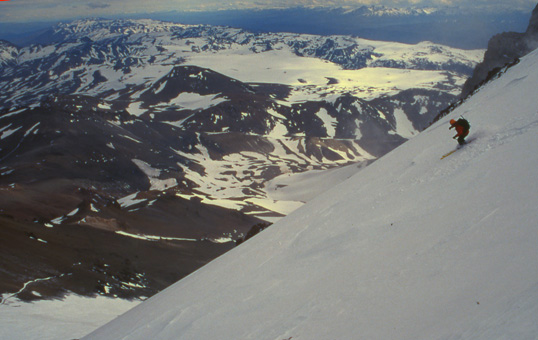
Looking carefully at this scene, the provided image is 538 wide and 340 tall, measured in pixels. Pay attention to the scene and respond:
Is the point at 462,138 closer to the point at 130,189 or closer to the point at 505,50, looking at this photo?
the point at 505,50

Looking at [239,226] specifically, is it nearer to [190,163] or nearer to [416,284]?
[190,163]

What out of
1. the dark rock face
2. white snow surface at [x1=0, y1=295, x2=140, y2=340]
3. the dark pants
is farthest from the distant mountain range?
the dark rock face

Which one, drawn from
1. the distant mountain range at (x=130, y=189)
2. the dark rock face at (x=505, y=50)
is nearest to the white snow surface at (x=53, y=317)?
the distant mountain range at (x=130, y=189)

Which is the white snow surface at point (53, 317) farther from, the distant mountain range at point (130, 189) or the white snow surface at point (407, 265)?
the white snow surface at point (407, 265)

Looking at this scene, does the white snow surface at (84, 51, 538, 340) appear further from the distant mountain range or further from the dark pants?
the distant mountain range

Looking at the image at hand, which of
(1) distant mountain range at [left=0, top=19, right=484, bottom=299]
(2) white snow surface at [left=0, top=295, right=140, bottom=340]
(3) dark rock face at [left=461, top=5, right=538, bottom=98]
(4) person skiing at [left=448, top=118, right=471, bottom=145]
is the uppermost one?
(3) dark rock face at [left=461, top=5, right=538, bottom=98]

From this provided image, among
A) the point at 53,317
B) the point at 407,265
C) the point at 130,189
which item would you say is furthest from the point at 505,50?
the point at 130,189

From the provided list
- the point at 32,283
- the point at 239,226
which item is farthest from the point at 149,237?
the point at 32,283
